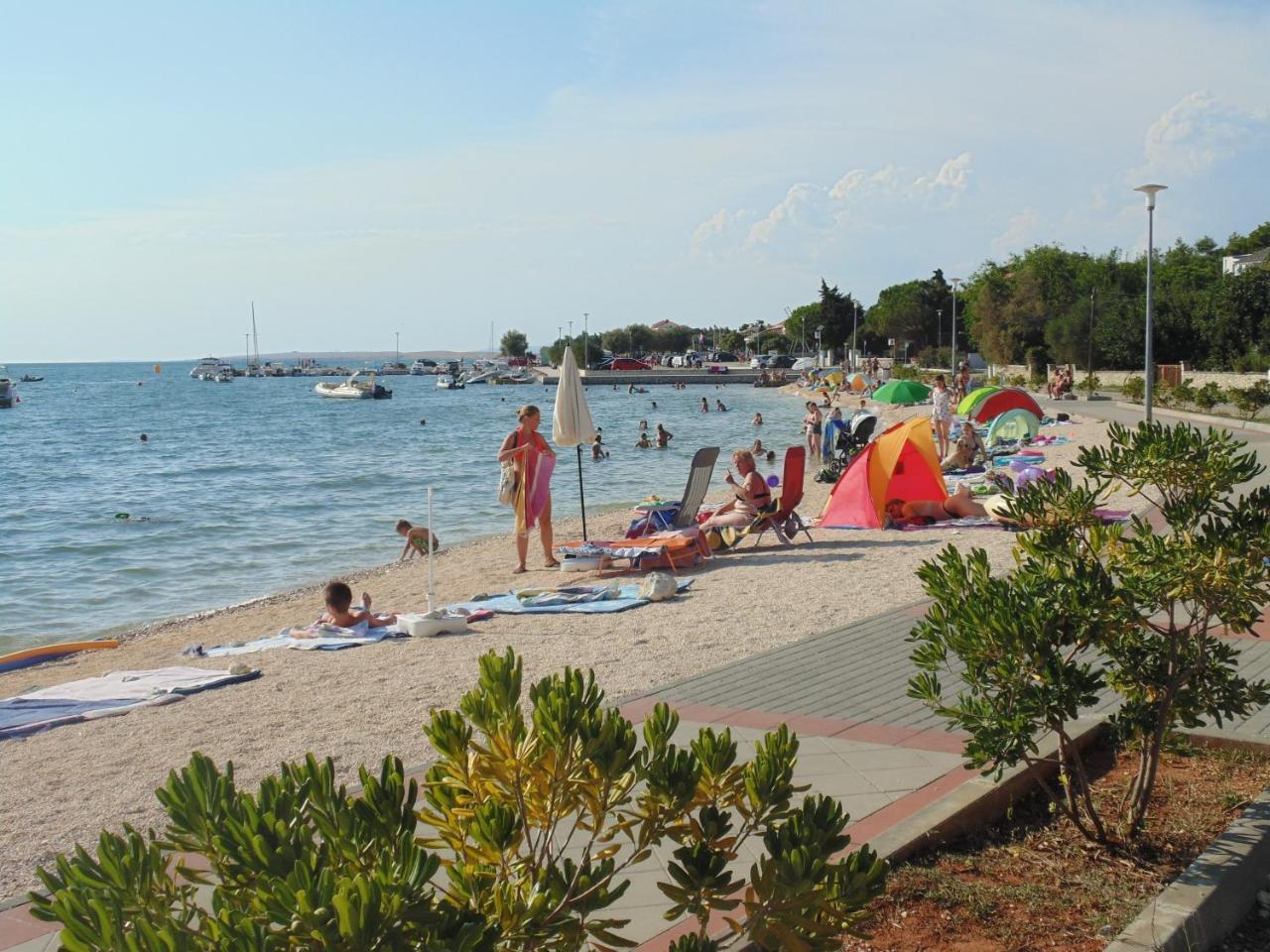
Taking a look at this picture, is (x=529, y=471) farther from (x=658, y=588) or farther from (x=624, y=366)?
(x=624, y=366)

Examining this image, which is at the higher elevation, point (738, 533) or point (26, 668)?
point (738, 533)

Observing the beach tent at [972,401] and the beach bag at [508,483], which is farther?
the beach tent at [972,401]

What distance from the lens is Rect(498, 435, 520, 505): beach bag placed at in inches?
478

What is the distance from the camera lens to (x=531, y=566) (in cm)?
1340

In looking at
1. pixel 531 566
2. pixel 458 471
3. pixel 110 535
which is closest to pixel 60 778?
pixel 531 566

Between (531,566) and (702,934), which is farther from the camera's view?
(531,566)

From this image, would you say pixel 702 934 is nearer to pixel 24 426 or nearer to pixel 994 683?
pixel 994 683

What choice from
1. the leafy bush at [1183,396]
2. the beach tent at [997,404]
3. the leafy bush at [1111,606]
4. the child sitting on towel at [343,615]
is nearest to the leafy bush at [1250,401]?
the leafy bush at [1183,396]

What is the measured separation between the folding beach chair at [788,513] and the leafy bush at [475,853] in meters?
9.82

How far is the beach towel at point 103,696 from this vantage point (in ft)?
24.6

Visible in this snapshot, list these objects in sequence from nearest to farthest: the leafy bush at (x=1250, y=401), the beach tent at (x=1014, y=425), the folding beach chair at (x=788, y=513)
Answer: the folding beach chair at (x=788, y=513) < the beach tent at (x=1014, y=425) < the leafy bush at (x=1250, y=401)

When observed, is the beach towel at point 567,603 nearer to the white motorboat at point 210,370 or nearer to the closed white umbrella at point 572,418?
the closed white umbrella at point 572,418

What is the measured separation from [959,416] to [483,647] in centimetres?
2226

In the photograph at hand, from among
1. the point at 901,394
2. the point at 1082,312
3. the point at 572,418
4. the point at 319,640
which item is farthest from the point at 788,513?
the point at 1082,312
